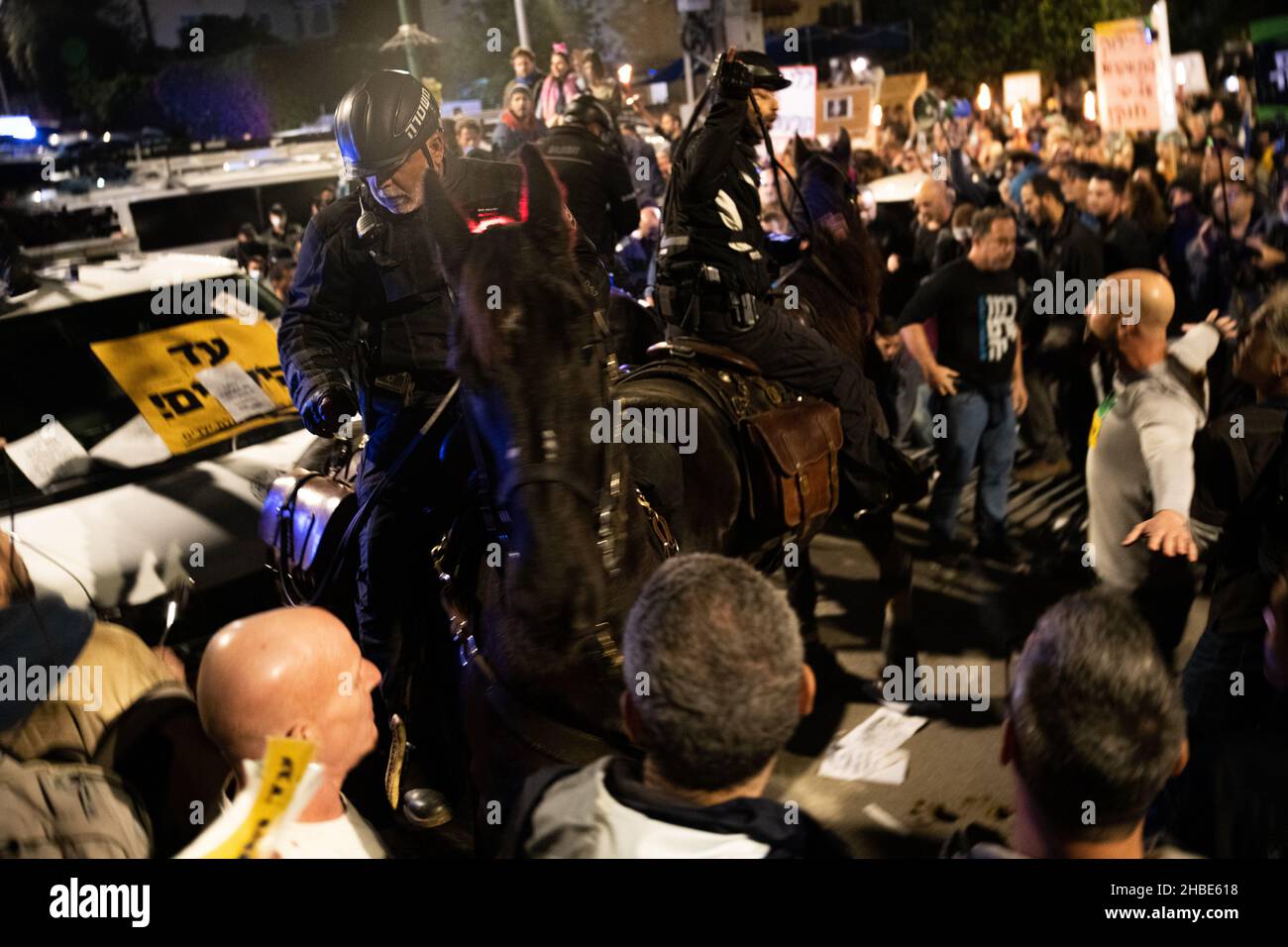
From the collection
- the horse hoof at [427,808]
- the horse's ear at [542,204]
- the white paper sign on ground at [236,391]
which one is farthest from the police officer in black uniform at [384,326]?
the white paper sign on ground at [236,391]

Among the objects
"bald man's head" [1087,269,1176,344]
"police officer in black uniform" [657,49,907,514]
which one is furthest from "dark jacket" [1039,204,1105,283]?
"police officer in black uniform" [657,49,907,514]

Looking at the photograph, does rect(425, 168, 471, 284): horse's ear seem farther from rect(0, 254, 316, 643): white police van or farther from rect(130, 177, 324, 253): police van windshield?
rect(130, 177, 324, 253): police van windshield

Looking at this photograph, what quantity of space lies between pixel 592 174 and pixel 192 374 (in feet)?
→ 7.84

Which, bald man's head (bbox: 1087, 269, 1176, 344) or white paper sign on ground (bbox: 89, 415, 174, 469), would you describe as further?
white paper sign on ground (bbox: 89, 415, 174, 469)

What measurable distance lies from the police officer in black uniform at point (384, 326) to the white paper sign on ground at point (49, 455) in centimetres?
174

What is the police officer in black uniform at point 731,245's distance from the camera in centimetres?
400

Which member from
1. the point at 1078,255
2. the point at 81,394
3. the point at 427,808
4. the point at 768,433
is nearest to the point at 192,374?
the point at 81,394

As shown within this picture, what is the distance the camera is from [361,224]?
3350mm

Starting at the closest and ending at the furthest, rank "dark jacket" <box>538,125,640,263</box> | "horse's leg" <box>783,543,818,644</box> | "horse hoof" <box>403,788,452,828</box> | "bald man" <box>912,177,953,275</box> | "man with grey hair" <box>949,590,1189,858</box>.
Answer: "man with grey hair" <box>949,590,1189,858</box>
"horse hoof" <box>403,788,452,828</box>
"dark jacket" <box>538,125,640,263</box>
"horse's leg" <box>783,543,818,644</box>
"bald man" <box>912,177,953,275</box>

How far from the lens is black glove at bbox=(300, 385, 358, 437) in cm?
324

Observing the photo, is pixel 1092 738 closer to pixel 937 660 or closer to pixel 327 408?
pixel 327 408

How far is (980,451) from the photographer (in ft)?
21.8

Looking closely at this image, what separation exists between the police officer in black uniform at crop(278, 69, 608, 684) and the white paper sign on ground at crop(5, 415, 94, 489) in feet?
5.71
